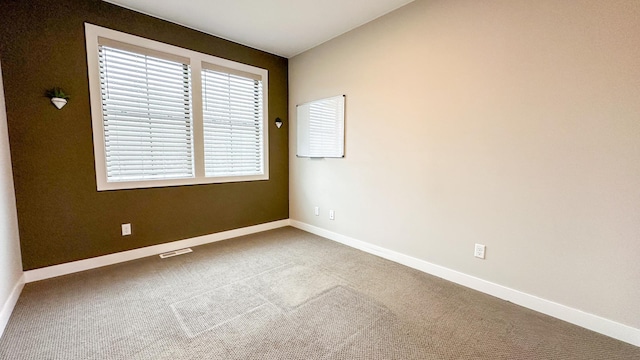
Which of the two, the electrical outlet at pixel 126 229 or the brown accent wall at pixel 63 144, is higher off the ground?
the brown accent wall at pixel 63 144

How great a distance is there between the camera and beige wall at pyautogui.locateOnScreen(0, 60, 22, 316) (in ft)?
6.08

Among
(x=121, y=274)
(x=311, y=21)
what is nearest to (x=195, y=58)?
(x=311, y=21)

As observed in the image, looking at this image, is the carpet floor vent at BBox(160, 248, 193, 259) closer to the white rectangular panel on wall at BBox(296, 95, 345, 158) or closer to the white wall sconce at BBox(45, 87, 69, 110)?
the white wall sconce at BBox(45, 87, 69, 110)

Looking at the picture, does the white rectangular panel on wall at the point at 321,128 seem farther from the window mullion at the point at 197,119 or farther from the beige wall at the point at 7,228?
the beige wall at the point at 7,228

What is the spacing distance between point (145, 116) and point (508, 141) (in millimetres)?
3509

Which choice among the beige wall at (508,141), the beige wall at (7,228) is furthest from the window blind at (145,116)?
the beige wall at (508,141)

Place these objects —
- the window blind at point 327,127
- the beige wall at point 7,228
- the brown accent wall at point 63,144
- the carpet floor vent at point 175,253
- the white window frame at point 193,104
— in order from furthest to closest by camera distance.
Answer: the window blind at point 327,127 → the carpet floor vent at point 175,253 → the white window frame at point 193,104 → the brown accent wall at point 63,144 → the beige wall at point 7,228

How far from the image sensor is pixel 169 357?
1497mm

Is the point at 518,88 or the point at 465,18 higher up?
the point at 465,18

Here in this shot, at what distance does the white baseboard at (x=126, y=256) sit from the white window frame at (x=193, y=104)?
28.1 inches

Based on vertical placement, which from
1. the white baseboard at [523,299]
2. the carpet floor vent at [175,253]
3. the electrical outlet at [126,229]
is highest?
the electrical outlet at [126,229]

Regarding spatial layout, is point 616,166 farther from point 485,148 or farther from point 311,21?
point 311,21

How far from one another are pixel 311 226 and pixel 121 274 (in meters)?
2.29

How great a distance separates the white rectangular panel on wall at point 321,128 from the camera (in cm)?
334
